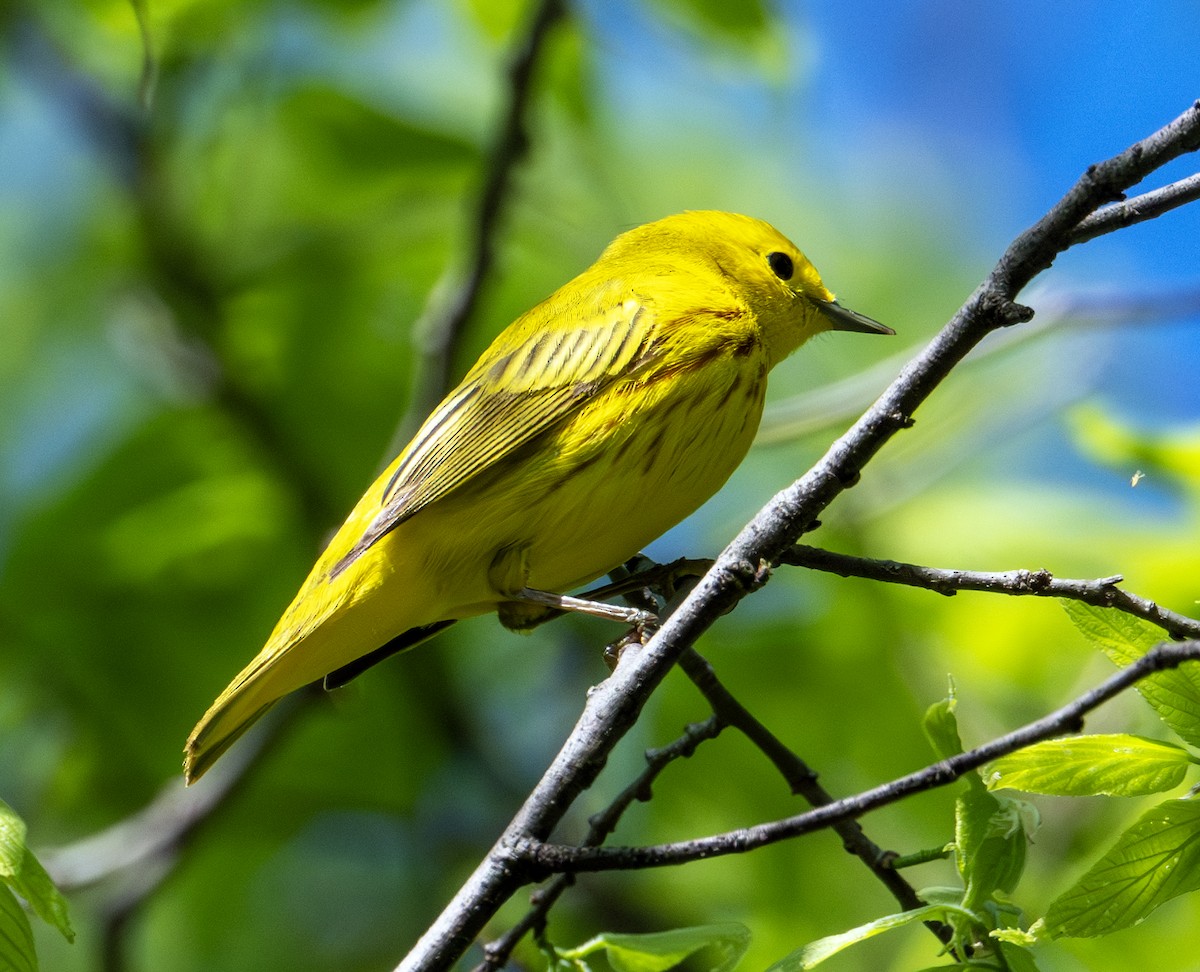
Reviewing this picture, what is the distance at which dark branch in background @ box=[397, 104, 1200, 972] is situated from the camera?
6.54 feet

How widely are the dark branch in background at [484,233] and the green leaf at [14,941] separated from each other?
2727 mm

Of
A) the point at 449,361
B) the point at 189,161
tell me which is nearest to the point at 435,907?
the point at 449,361

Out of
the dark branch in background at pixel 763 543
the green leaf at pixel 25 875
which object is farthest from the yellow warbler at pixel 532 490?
the green leaf at pixel 25 875

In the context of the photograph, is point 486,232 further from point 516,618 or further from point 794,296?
point 516,618

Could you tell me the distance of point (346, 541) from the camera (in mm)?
3543

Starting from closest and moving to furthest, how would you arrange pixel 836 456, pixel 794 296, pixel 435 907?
pixel 836 456 → pixel 794 296 → pixel 435 907

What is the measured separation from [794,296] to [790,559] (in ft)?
5.86

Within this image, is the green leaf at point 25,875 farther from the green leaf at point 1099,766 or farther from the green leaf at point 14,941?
the green leaf at point 1099,766

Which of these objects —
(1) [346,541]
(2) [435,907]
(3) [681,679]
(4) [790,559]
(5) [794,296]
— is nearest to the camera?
(4) [790,559]

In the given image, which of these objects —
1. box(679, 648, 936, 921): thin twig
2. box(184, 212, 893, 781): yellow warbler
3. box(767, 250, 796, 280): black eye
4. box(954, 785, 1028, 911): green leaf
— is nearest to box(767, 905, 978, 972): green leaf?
box(954, 785, 1028, 911): green leaf

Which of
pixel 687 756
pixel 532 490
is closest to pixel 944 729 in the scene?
pixel 687 756

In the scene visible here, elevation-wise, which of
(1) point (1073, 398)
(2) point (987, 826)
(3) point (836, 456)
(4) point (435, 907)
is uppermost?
(1) point (1073, 398)

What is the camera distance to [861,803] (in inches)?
69.7

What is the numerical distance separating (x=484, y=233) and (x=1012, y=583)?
7.95 feet
